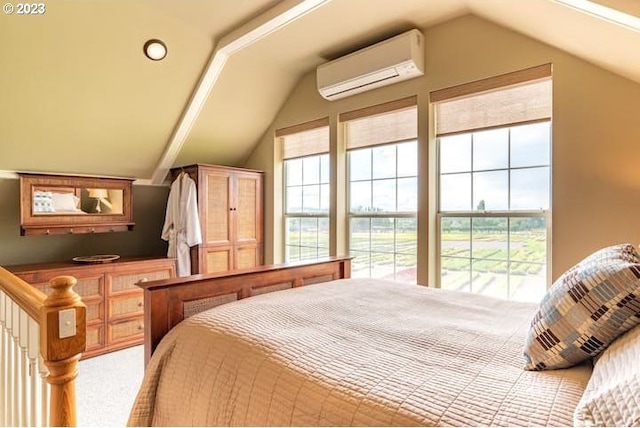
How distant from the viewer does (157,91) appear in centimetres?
316

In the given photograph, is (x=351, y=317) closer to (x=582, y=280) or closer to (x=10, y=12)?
(x=582, y=280)

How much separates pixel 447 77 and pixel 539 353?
239 centimetres

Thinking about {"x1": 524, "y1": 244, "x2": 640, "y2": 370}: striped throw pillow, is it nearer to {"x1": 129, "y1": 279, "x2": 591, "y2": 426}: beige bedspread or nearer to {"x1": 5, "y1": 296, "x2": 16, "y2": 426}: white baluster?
{"x1": 129, "y1": 279, "x2": 591, "y2": 426}: beige bedspread

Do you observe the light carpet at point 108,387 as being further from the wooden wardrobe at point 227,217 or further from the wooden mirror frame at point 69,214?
the wooden mirror frame at point 69,214

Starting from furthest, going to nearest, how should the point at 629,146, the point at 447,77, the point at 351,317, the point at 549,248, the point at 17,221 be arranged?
the point at 17,221
the point at 447,77
the point at 549,248
the point at 629,146
the point at 351,317

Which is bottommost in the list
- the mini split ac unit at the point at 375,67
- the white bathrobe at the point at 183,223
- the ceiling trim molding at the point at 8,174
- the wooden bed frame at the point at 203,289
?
the wooden bed frame at the point at 203,289

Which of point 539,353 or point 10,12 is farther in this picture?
point 10,12

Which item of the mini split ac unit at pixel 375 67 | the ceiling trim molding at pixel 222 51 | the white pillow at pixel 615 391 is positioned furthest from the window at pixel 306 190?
the white pillow at pixel 615 391

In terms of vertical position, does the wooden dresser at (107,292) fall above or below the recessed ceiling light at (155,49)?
below

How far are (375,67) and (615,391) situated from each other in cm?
276

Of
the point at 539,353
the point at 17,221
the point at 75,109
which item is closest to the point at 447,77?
the point at 539,353

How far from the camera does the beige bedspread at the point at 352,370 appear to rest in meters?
0.88

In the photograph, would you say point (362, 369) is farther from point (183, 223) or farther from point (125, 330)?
point (183, 223)

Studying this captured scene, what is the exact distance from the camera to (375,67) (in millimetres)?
2975
